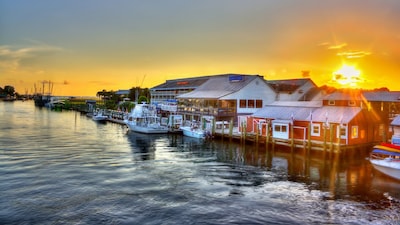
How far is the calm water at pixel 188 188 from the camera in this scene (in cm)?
1875

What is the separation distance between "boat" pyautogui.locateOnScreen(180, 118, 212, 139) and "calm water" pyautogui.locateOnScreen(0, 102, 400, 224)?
461 inches

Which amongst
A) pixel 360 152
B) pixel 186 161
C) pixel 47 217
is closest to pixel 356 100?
pixel 360 152

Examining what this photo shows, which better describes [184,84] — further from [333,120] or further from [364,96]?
[333,120]

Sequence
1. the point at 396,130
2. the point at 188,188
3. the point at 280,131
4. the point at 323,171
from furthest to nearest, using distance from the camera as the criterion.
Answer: the point at 280,131
the point at 396,130
the point at 323,171
the point at 188,188

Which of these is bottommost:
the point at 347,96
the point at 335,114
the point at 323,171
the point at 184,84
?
the point at 323,171

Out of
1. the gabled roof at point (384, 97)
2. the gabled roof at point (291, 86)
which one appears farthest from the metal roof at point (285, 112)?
the gabled roof at point (291, 86)

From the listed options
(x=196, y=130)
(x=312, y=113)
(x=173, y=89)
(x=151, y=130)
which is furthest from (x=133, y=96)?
(x=312, y=113)

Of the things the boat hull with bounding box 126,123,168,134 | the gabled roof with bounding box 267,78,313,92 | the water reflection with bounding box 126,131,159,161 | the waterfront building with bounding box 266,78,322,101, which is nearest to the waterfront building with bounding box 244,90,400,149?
the water reflection with bounding box 126,131,159,161

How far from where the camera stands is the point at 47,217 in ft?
59.9

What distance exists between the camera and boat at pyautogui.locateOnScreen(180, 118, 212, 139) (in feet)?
170

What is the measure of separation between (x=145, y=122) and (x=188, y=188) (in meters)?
39.6

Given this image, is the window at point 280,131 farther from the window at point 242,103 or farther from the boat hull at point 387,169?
the window at point 242,103

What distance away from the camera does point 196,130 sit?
179 ft

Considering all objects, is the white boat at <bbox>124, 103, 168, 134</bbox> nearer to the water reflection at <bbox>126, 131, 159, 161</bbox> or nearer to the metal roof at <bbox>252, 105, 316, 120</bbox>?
the water reflection at <bbox>126, 131, 159, 161</bbox>
